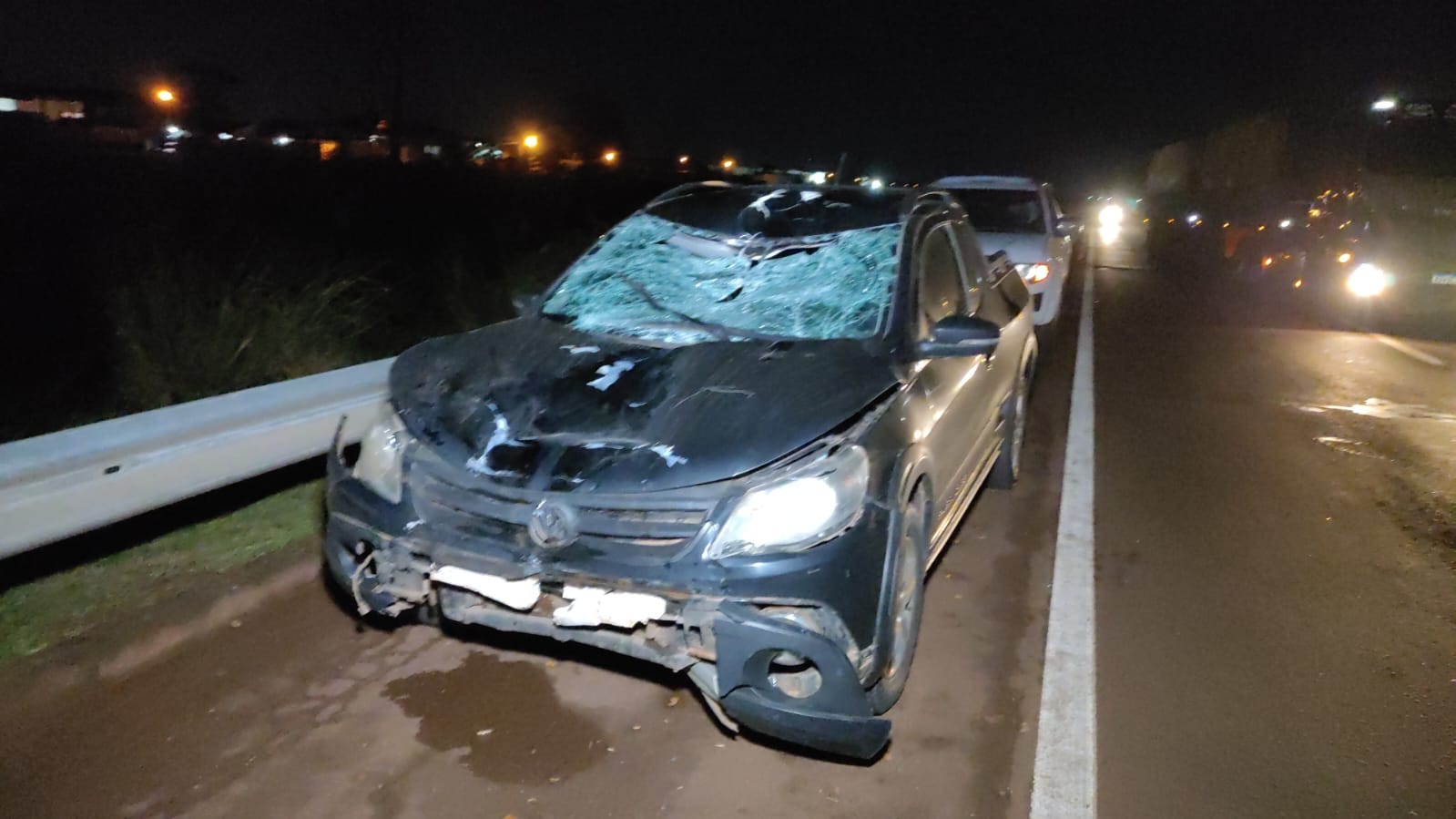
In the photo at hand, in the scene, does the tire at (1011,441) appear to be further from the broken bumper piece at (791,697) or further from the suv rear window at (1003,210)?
the suv rear window at (1003,210)

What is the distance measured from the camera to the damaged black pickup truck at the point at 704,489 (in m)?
3.12

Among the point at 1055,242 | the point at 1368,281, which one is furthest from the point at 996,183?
the point at 1368,281

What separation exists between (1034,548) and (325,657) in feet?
11.4

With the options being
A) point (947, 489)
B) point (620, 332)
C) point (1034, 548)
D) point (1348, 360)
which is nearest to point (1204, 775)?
point (947, 489)

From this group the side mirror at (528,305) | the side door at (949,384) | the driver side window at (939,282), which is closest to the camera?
the side door at (949,384)

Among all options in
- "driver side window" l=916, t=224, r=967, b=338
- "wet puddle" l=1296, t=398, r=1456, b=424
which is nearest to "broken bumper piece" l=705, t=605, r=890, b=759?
"driver side window" l=916, t=224, r=967, b=338

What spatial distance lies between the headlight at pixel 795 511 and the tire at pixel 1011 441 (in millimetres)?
2844

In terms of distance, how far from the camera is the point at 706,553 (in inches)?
123

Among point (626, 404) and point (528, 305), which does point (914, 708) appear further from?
point (528, 305)

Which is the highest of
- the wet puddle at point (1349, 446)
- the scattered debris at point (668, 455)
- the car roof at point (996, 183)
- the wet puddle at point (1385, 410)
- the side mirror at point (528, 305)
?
the car roof at point (996, 183)

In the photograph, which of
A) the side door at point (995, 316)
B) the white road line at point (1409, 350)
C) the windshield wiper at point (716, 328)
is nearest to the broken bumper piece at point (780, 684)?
the windshield wiper at point (716, 328)

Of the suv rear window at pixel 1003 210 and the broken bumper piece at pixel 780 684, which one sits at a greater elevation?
the suv rear window at pixel 1003 210

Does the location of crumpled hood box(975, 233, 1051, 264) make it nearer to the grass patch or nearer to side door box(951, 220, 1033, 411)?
side door box(951, 220, 1033, 411)

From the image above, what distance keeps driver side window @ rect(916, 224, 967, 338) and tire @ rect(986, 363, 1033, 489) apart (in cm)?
94
